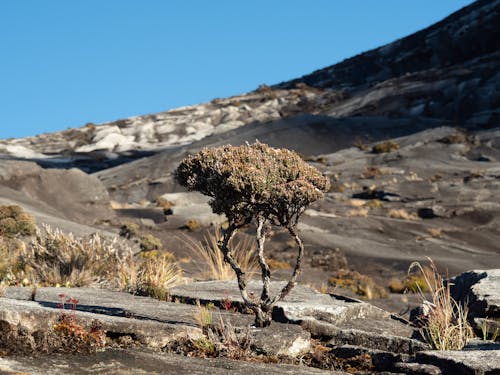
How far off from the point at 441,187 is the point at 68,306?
39404 millimetres

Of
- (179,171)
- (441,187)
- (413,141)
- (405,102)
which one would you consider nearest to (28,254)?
(179,171)

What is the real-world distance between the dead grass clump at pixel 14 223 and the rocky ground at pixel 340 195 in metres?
2.97

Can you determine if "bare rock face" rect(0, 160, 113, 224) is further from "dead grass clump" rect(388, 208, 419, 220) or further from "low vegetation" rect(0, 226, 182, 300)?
"low vegetation" rect(0, 226, 182, 300)

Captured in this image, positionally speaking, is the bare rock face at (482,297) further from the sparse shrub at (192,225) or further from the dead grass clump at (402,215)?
the dead grass clump at (402,215)

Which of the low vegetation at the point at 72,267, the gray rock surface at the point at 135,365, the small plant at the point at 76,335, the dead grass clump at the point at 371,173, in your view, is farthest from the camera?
the dead grass clump at the point at 371,173

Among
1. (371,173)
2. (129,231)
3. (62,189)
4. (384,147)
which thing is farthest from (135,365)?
(384,147)

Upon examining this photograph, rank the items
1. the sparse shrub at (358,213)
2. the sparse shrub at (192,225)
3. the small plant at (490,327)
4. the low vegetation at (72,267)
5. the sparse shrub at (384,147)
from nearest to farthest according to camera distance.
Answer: the small plant at (490,327) < the low vegetation at (72,267) < the sparse shrub at (192,225) < the sparse shrub at (358,213) < the sparse shrub at (384,147)

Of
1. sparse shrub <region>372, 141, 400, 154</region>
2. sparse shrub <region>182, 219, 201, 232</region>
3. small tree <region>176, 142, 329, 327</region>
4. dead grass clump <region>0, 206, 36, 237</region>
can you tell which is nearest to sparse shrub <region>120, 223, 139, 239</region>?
sparse shrub <region>182, 219, 201, 232</region>

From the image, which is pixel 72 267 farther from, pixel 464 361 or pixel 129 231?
pixel 129 231

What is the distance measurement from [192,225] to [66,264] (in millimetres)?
20630

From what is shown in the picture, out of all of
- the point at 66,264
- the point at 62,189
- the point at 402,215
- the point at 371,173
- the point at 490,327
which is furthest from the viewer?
the point at 371,173

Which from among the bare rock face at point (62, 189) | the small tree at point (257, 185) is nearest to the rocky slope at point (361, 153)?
the bare rock face at point (62, 189)

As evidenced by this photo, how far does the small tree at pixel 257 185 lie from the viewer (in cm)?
866

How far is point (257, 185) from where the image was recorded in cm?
864
